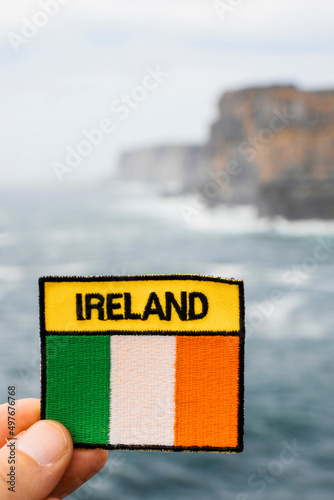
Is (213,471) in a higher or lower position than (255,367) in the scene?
lower

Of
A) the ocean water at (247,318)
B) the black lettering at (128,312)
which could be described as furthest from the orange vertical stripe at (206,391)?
the ocean water at (247,318)

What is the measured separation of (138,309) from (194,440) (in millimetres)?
350

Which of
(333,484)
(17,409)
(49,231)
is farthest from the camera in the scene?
(49,231)

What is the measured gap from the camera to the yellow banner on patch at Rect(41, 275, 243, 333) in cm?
124

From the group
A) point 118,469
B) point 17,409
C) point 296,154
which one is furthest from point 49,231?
point 17,409

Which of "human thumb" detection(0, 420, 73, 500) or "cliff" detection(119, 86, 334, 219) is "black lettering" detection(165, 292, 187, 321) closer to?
"human thumb" detection(0, 420, 73, 500)

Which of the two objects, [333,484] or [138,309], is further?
[333,484]

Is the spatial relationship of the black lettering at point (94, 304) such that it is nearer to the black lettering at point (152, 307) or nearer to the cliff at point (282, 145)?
the black lettering at point (152, 307)

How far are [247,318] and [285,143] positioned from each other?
20.4 metres

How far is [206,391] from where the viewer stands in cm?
130

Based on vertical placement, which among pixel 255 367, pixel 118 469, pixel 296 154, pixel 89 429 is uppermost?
pixel 296 154

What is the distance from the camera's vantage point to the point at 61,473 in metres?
1.34

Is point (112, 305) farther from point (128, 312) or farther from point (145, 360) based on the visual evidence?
→ point (145, 360)

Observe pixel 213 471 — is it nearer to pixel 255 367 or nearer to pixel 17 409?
pixel 255 367
